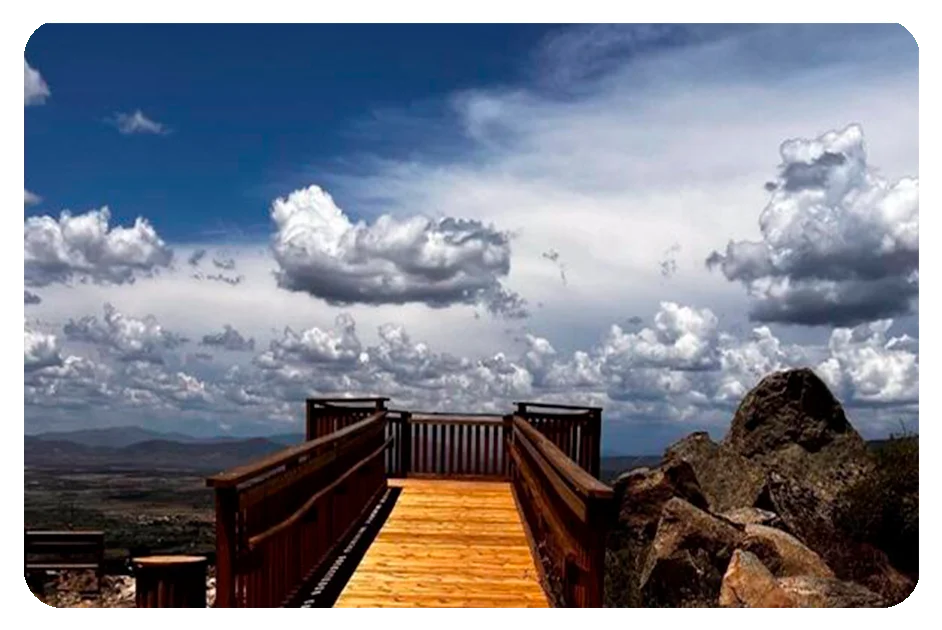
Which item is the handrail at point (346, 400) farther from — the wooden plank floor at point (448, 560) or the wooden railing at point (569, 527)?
the wooden railing at point (569, 527)

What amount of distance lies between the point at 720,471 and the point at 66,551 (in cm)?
1397

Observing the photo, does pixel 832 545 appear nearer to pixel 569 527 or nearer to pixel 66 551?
pixel 569 527

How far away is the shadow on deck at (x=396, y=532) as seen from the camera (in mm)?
7309

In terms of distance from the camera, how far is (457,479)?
1952 cm

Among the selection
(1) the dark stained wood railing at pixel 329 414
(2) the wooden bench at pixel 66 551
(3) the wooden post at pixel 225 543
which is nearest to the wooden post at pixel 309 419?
(1) the dark stained wood railing at pixel 329 414

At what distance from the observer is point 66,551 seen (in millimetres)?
23391

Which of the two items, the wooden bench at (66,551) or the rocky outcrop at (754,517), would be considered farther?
the wooden bench at (66,551)

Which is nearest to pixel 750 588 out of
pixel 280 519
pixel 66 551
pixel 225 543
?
pixel 280 519

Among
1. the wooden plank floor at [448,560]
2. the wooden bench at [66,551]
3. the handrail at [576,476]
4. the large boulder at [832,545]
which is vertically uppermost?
the handrail at [576,476]

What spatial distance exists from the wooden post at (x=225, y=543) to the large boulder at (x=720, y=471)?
14.5 metres

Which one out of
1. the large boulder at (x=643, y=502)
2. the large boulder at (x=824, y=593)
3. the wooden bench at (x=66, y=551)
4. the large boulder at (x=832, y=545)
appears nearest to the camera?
the large boulder at (x=824, y=593)

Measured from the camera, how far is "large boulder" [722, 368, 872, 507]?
20.8m

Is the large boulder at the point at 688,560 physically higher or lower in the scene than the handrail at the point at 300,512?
lower

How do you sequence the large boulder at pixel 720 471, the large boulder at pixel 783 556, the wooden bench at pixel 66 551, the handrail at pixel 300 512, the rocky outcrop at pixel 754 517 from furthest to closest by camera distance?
the wooden bench at pixel 66 551 < the large boulder at pixel 720 471 < the rocky outcrop at pixel 754 517 < the large boulder at pixel 783 556 < the handrail at pixel 300 512
